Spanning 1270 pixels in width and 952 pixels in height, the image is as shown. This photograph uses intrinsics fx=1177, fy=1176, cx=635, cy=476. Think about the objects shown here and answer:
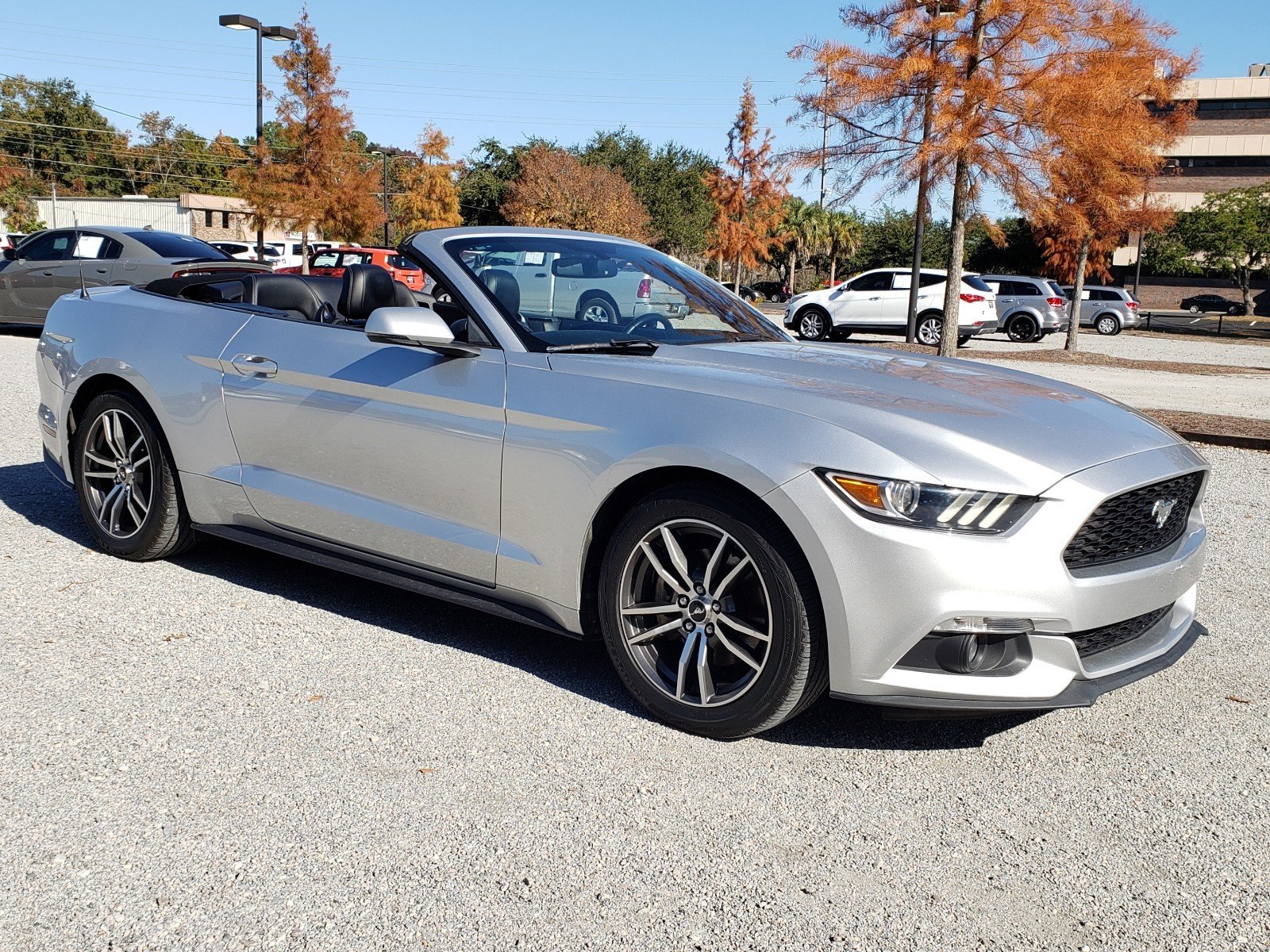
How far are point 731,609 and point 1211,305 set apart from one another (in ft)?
234

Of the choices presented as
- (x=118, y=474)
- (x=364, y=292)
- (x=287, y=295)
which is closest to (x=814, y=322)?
(x=287, y=295)

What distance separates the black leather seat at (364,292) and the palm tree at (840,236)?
67.9 m

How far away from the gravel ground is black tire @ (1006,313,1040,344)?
28.9 metres

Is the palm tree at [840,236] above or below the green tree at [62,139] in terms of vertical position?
below

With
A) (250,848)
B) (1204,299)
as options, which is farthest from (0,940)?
(1204,299)

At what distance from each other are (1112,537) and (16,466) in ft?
22.5

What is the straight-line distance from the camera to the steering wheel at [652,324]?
14.4ft

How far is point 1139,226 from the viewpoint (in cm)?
2650

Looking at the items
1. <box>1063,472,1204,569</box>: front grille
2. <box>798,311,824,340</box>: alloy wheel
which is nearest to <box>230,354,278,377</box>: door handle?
<box>1063,472,1204,569</box>: front grille

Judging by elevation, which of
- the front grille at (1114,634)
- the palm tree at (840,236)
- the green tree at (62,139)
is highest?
the green tree at (62,139)

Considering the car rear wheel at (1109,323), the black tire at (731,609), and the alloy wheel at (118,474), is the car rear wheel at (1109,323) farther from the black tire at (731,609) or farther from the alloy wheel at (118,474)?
the black tire at (731,609)

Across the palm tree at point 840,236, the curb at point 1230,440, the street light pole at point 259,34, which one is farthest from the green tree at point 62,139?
the curb at point 1230,440

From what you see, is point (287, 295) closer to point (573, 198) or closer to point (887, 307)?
point (887, 307)

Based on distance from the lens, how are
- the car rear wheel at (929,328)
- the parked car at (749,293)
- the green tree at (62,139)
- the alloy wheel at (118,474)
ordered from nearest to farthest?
the alloy wheel at (118,474), the car rear wheel at (929,328), the parked car at (749,293), the green tree at (62,139)
